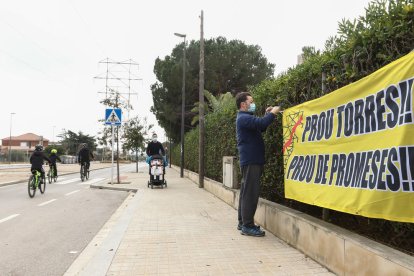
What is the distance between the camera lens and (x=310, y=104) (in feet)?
15.0

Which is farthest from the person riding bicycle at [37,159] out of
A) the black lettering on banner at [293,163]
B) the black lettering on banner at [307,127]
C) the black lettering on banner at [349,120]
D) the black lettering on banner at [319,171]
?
the black lettering on banner at [349,120]

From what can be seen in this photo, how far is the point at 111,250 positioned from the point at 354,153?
128 inches

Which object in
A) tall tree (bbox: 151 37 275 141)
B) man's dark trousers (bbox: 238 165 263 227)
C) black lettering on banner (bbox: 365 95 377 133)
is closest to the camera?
black lettering on banner (bbox: 365 95 377 133)

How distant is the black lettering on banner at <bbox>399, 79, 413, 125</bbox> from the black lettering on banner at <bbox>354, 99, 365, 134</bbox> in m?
0.55

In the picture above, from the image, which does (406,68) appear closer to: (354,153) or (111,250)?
(354,153)

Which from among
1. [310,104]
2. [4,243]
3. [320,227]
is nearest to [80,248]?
[4,243]

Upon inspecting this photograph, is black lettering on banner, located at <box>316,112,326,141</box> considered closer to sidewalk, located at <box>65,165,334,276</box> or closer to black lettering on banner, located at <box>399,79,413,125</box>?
black lettering on banner, located at <box>399,79,413,125</box>

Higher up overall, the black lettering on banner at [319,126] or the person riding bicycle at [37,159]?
the black lettering on banner at [319,126]

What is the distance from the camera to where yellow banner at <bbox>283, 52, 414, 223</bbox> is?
2881 mm

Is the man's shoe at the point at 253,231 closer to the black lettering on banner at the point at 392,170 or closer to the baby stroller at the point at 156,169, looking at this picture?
the black lettering on banner at the point at 392,170

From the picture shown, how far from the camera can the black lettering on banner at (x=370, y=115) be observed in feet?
10.8

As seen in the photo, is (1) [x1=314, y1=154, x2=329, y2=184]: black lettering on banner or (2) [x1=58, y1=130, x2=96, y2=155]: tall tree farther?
(2) [x1=58, y1=130, x2=96, y2=155]: tall tree

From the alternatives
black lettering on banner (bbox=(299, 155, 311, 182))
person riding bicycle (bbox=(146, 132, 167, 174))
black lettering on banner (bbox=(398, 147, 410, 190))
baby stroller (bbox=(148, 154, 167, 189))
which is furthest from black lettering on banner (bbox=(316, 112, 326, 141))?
person riding bicycle (bbox=(146, 132, 167, 174))

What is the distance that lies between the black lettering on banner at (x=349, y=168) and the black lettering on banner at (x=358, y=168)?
0.06 metres
